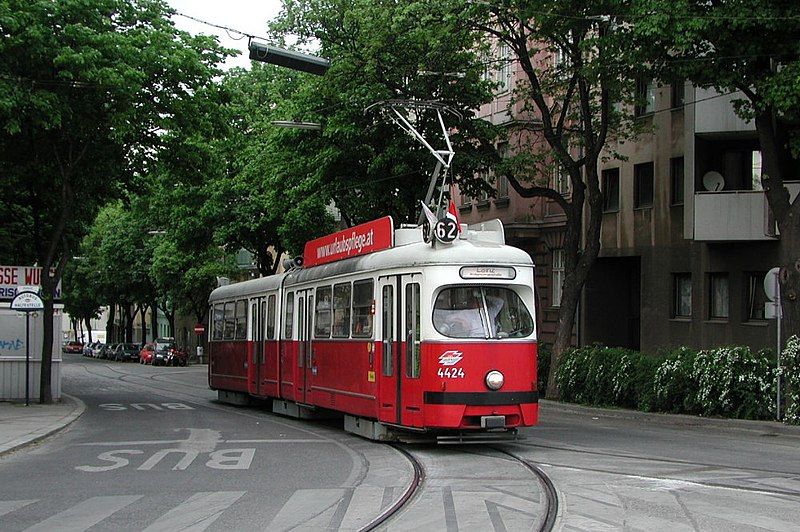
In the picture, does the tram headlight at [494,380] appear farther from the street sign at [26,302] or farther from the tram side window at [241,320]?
the street sign at [26,302]

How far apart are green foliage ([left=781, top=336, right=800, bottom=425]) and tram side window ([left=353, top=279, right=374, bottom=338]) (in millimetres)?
8470

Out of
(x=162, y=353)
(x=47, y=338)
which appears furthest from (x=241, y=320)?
(x=162, y=353)

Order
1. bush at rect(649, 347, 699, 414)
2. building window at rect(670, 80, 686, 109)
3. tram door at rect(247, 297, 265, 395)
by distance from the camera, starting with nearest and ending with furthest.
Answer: bush at rect(649, 347, 699, 414)
tram door at rect(247, 297, 265, 395)
building window at rect(670, 80, 686, 109)

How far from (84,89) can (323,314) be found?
30.4 ft

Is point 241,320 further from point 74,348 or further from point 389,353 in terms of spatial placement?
point 74,348

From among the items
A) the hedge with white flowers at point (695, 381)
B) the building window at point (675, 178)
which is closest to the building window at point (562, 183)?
the building window at point (675, 178)

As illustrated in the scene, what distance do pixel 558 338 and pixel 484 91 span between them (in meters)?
8.19

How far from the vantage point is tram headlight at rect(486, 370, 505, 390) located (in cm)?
1539

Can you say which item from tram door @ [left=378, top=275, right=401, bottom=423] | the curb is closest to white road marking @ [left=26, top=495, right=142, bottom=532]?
tram door @ [left=378, top=275, right=401, bottom=423]

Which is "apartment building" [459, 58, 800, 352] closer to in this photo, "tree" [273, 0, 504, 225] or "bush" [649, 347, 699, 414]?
"tree" [273, 0, 504, 225]

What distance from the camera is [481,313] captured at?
622 inches

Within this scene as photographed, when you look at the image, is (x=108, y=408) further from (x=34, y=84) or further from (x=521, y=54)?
(x=521, y=54)

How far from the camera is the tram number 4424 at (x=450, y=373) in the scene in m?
15.3

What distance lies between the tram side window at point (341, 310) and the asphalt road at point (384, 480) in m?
1.76
